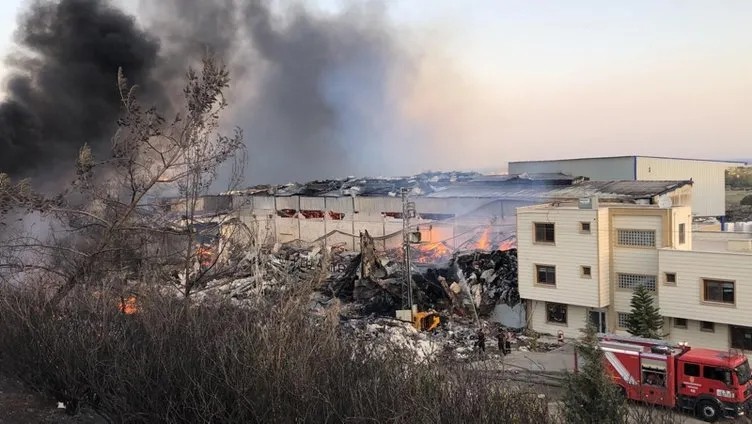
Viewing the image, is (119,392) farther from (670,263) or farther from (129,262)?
(670,263)

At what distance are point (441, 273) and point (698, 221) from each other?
53.4ft

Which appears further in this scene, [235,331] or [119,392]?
[235,331]

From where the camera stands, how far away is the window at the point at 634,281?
1856 centimetres

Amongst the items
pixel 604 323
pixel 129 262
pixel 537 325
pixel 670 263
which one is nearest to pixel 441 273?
pixel 537 325

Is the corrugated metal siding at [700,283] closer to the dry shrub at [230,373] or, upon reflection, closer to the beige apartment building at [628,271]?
the beige apartment building at [628,271]

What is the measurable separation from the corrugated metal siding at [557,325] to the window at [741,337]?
13.4ft

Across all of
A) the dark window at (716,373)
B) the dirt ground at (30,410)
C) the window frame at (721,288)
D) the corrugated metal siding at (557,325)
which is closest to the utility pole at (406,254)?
the corrugated metal siding at (557,325)

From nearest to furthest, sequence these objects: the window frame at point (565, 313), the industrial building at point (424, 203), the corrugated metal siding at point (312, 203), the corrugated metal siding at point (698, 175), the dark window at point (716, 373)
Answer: the dark window at point (716, 373)
the window frame at point (565, 313)
the industrial building at point (424, 203)
the corrugated metal siding at point (698, 175)
the corrugated metal siding at point (312, 203)

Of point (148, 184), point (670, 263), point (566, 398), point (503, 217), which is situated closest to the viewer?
point (566, 398)

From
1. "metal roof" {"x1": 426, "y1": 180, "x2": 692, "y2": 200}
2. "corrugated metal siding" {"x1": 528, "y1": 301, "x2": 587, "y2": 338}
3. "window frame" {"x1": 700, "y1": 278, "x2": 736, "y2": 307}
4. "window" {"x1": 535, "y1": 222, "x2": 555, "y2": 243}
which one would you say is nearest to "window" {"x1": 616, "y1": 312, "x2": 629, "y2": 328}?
"corrugated metal siding" {"x1": 528, "y1": 301, "x2": 587, "y2": 338}

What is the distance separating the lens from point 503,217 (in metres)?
28.8

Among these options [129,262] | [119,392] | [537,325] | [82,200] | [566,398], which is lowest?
[537,325]

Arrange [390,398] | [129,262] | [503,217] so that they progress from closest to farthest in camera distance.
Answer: [390,398], [129,262], [503,217]

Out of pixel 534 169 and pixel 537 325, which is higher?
pixel 534 169
